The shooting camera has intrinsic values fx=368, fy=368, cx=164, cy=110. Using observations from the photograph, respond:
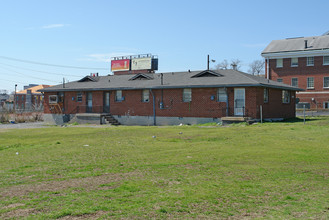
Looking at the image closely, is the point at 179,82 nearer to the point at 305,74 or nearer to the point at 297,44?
the point at 305,74

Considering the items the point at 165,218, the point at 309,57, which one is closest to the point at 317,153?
the point at 165,218

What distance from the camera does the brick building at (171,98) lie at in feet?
99.5

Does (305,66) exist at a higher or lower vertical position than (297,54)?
lower

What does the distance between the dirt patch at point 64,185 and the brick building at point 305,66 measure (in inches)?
1757

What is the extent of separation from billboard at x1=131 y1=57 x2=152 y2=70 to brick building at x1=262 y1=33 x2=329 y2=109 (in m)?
27.5

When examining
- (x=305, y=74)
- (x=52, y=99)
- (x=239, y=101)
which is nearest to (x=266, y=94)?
(x=239, y=101)

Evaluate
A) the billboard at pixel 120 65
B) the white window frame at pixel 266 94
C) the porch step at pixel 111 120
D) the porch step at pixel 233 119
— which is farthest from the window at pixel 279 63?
the billboard at pixel 120 65

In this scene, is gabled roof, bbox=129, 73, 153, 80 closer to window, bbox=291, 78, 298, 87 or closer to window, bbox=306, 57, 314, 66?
window, bbox=291, 78, 298, 87

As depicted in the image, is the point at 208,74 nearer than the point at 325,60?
Yes

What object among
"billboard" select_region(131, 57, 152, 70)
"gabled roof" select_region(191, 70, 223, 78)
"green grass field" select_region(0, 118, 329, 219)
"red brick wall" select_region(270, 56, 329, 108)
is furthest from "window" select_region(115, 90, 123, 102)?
"billboard" select_region(131, 57, 152, 70)

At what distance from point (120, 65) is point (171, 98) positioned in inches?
1968

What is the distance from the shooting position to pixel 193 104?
32312 millimetres

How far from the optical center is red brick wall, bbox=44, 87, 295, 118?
29.7m

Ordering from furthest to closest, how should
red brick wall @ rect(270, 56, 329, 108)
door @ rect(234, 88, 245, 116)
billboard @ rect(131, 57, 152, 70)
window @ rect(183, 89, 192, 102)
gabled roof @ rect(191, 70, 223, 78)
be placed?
billboard @ rect(131, 57, 152, 70)
red brick wall @ rect(270, 56, 329, 108)
gabled roof @ rect(191, 70, 223, 78)
window @ rect(183, 89, 192, 102)
door @ rect(234, 88, 245, 116)
